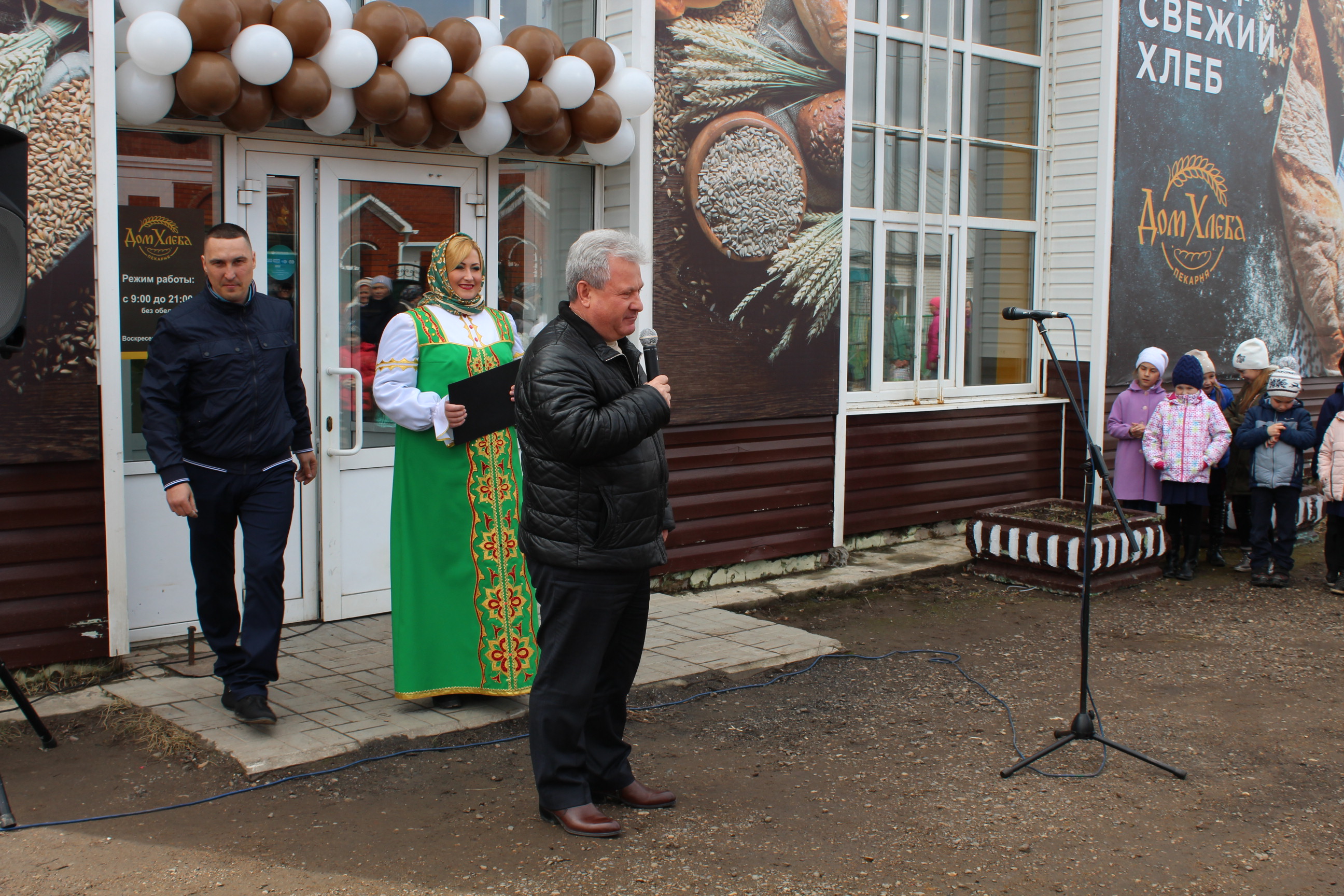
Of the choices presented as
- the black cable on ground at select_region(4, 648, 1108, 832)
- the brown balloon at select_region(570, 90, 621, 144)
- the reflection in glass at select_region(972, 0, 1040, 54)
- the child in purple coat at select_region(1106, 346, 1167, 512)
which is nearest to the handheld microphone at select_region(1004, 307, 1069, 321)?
the black cable on ground at select_region(4, 648, 1108, 832)

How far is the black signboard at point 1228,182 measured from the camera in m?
9.73

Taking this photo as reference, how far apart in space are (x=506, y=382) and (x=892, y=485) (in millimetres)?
4359

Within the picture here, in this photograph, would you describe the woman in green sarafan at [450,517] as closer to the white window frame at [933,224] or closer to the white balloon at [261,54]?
the white balloon at [261,54]

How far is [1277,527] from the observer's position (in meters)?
8.05

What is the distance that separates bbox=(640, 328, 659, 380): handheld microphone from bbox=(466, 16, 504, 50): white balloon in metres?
2.75

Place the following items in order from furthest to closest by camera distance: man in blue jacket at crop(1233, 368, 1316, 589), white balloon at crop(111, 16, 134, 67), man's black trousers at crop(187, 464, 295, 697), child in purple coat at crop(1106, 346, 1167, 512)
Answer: child in purple coat at crop(1106, 346, 1167, 512) < man in blue jacket at crop(1233, 368, 1316, 589) < white balloon at crop(111, 16, 134, 67) < man's black trousers at crop(187, 464, 295, 697)

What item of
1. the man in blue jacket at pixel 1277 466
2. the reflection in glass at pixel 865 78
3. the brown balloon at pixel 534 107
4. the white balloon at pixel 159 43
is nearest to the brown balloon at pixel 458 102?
the brown balloon at pixel 534 107

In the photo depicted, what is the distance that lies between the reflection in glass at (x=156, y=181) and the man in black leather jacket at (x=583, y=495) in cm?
260

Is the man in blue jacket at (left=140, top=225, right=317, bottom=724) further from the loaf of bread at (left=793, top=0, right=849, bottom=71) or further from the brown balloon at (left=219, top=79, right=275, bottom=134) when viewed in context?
the loaf of bread at (left=793, top=0, right=849, bottom=71)

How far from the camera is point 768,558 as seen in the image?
763cm

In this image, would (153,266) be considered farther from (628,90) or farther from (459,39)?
(628,90)

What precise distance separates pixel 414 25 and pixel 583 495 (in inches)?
116

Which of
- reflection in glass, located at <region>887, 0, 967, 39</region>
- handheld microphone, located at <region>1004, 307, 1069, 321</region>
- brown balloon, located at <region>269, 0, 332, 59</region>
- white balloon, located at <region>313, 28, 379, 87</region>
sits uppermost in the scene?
reflection in glass, located at <region>887, 0, 967, 39</region>

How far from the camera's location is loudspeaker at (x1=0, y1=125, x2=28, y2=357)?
403 cm
